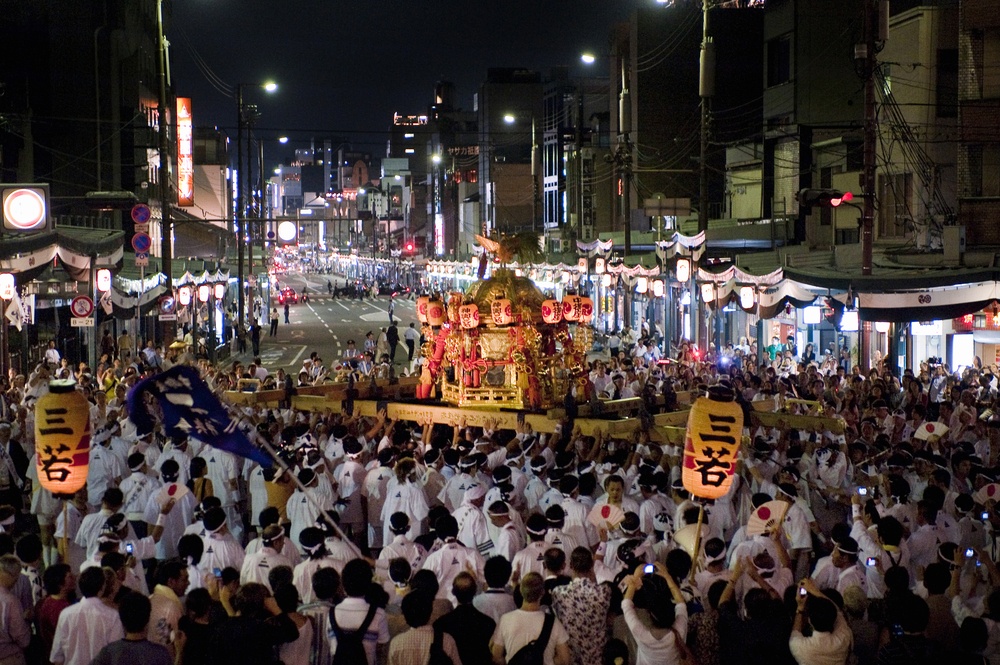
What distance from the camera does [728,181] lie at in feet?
151

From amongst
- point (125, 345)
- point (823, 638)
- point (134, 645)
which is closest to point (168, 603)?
point (134, 645)

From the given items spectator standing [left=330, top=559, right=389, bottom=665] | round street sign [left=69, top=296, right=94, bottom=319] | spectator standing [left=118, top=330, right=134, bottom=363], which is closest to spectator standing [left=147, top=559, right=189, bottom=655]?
spectator standing [left=330, top=559, right=389, bottom=665]

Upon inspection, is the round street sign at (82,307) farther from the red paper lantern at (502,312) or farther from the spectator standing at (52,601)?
the spectator standing at (52,601)

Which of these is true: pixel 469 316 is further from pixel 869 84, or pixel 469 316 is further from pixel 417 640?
pixel 417 640

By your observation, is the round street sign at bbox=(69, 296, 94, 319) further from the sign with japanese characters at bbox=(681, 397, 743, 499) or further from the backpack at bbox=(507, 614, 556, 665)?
the backpack at bbox=(507, 614, 556, 665)

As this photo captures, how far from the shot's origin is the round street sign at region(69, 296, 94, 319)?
24750 mm

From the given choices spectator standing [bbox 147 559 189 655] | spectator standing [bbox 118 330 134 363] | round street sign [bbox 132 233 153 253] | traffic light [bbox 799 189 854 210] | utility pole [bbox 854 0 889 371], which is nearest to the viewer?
spectator standing [bbox 147 559 189 655]

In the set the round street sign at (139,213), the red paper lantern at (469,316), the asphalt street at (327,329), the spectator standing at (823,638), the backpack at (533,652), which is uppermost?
the round street sign at (139,213)

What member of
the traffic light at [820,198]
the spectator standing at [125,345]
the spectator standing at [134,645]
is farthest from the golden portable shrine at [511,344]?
the spectator standing at [125,345]

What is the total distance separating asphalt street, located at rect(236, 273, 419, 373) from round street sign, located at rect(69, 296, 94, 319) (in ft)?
20.6

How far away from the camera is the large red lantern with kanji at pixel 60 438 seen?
932cm

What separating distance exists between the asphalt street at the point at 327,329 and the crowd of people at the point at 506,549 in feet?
52.7

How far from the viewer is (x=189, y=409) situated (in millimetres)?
8352

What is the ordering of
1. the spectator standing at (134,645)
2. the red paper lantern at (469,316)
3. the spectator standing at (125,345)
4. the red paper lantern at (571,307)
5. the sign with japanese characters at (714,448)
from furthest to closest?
1. the spectator standing at (125,345)
2. the red paper lantern at (571,307)
3. the red paper lantern at (469,316)
4. the sign with japanese characters at (714,448)
5. the spectator standing at (134,645)
